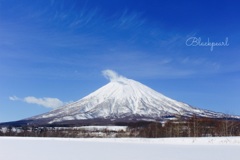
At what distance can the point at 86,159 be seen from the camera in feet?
28.3

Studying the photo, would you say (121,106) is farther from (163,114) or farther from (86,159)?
(86,159)

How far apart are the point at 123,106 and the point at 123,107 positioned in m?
1.20

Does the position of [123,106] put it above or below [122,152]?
above

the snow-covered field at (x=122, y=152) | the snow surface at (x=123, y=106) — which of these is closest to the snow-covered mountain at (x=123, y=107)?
the snow surface at (x=123, y=106)

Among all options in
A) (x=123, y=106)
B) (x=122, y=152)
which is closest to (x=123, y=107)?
(x=123, y=106)

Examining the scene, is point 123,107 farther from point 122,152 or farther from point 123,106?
point 122,152

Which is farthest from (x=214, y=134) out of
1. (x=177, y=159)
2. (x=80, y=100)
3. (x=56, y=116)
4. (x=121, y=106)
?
(x=80, y=100)

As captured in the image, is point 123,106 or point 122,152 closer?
point 122,152

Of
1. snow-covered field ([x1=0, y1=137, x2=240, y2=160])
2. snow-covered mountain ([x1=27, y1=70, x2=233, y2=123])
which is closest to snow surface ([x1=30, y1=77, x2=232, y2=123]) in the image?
snow-covered mountain ([x1=27, y1=70, x2=233, y2=123])

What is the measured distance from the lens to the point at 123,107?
338 ft

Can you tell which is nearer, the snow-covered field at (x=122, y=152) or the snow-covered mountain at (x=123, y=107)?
the snow-covered field at (x=122, y=152)

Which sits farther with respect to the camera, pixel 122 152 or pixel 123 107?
pixel 123 107

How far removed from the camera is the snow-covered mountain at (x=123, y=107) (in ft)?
278

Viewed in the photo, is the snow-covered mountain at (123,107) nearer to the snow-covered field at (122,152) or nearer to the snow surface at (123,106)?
the snow surface at (123,106)
